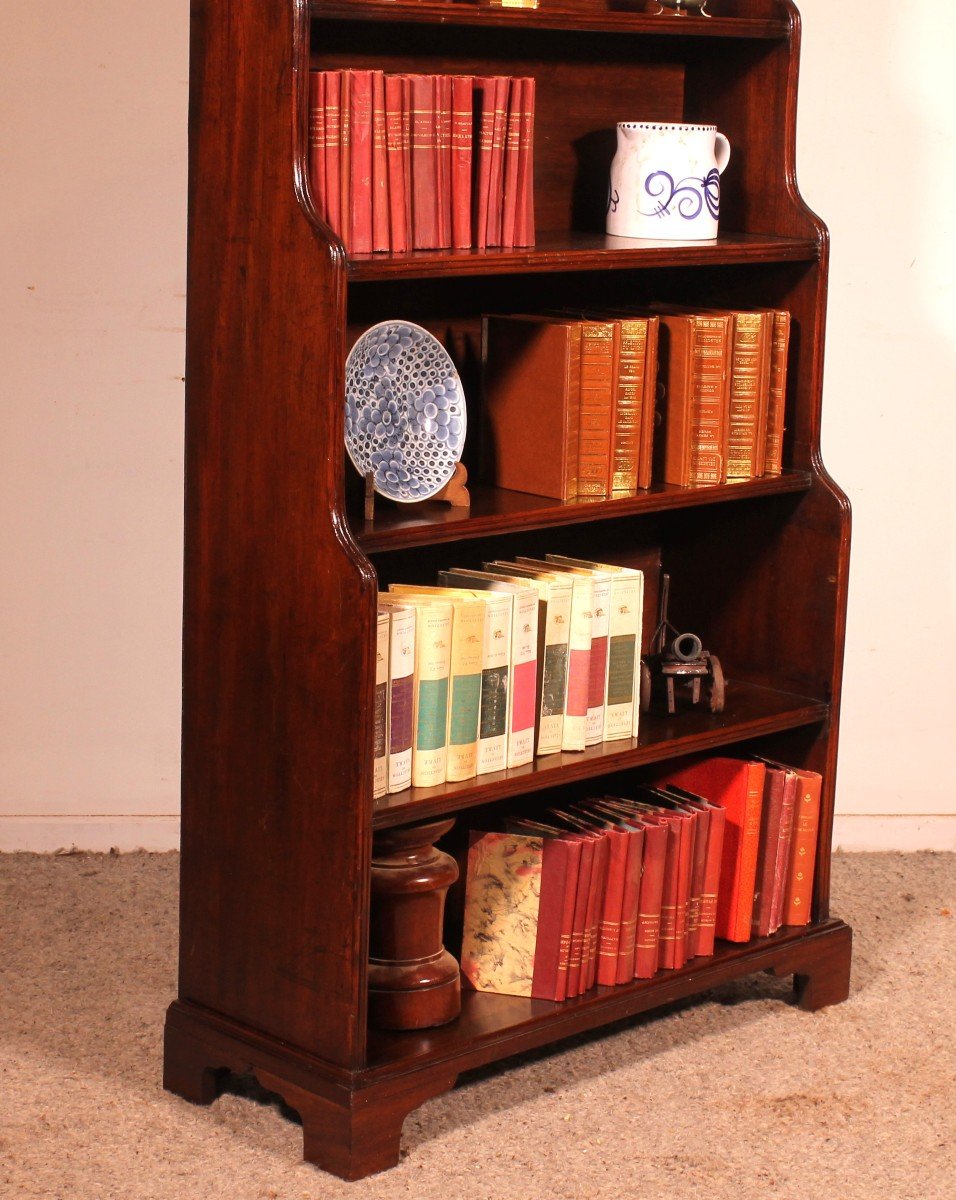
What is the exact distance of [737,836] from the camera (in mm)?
3014

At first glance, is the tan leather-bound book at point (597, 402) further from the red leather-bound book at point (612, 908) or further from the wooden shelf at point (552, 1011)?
the wooden shelf at point (552, 1011)

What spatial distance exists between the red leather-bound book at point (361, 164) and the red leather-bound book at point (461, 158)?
0.16 metres

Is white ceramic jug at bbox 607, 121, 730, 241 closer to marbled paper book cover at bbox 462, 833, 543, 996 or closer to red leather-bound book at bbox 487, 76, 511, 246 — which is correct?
red leather-bound book at bbox 487, 76, 511, 246

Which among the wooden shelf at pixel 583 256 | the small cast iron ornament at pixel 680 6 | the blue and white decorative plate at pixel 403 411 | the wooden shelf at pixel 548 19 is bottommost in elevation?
the blue and white decorative plate at pixel 403 411

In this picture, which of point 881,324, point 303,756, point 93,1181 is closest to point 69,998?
point 93,1181

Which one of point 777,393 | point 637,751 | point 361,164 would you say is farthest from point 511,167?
point 637,751

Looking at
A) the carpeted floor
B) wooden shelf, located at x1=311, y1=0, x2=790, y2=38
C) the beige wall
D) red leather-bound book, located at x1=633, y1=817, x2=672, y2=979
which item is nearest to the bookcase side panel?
wooden shelf, located at x1=311, y1=0, x2=790, y2=38

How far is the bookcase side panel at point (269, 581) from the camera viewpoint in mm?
2281

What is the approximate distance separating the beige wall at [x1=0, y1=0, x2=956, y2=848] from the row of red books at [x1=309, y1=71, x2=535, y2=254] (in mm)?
1155

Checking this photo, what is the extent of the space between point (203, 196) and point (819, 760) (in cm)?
145

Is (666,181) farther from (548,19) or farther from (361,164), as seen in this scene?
(361,164)

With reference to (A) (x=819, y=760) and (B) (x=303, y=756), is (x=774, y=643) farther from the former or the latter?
(B) (x=303, y=756)

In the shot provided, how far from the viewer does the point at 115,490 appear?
11.9 ft

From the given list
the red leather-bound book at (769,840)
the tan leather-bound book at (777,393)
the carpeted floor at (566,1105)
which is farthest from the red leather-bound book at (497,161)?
the carpeted floor at (566,1105)
